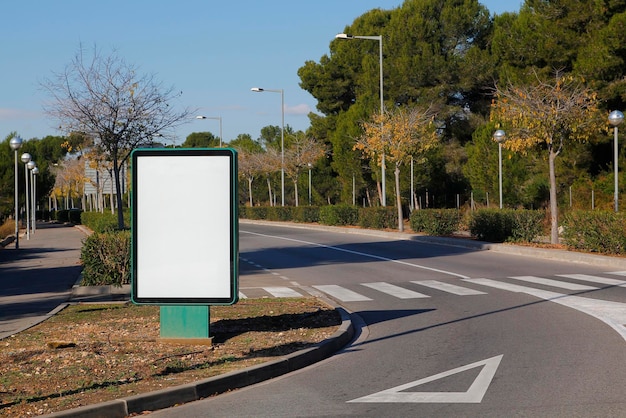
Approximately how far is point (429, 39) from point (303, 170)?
16.6m

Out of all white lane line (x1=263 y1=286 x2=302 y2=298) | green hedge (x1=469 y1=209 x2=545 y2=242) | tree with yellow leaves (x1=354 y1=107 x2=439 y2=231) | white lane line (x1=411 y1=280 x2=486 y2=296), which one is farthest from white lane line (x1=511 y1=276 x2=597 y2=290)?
tree with yellow leaves (x1=354 y1=107 x2=439 y2=231)

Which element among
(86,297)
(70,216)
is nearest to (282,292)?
(86,297)

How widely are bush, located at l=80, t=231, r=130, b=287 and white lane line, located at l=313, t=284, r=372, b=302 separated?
3.86 meters

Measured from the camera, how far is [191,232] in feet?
31.6

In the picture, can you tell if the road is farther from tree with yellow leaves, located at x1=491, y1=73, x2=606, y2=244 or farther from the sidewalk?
tree with yellow leaves, located at x1=491, y1=73, x2=606, y2=244

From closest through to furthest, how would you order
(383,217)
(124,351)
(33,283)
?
(124,351)
(33,283)
(383,217)

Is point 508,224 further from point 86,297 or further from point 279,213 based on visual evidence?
point 279,213

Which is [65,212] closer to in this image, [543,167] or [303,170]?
[303,170]

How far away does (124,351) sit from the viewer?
9320 millimetres

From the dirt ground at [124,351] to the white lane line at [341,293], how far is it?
1.60 meters

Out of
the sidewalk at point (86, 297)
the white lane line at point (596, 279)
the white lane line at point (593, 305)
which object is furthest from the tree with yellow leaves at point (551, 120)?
the white lane line at point (593, 305)

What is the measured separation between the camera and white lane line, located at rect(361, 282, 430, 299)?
15.2 m

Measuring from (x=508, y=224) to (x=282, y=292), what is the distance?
41.0 ft

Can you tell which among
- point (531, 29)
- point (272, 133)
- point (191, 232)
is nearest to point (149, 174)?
point (191, 232)
